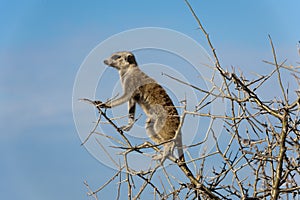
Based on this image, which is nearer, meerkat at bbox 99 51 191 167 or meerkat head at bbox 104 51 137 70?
meerkat at bbox 99 51 191 167

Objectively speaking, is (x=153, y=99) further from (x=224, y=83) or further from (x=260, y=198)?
(x=260, y=198)

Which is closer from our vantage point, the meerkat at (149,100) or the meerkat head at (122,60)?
the meerkat at (149,100)

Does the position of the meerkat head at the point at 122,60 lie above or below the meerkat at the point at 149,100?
above

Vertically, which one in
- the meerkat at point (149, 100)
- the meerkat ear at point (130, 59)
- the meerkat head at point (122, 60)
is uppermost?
the meerkat ear at point (130, 59)

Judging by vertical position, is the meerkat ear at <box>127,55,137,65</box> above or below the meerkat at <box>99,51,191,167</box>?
above

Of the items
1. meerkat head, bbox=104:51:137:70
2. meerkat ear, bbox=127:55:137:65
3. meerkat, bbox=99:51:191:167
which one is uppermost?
meerkat ear, bbox=127:55:137:65

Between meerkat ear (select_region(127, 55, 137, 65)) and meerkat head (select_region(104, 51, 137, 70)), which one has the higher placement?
meerkat ear (select_region(127, 55, 137, 65))

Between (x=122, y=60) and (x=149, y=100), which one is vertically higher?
(x=122, y=60)

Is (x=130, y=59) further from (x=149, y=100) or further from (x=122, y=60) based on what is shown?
(x=149, y=100)

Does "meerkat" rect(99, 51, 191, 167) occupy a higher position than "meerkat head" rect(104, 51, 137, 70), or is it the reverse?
"meerkat head" rect(104, 51, 137, 70)

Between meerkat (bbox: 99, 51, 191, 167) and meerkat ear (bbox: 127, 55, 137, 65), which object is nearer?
meerkat (bbox: 99, 51, 191, 167)

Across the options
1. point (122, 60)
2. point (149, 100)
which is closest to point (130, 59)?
point (122, 60)

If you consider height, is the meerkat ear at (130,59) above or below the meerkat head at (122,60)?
above

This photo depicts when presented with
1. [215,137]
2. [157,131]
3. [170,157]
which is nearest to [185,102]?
[215,137]
